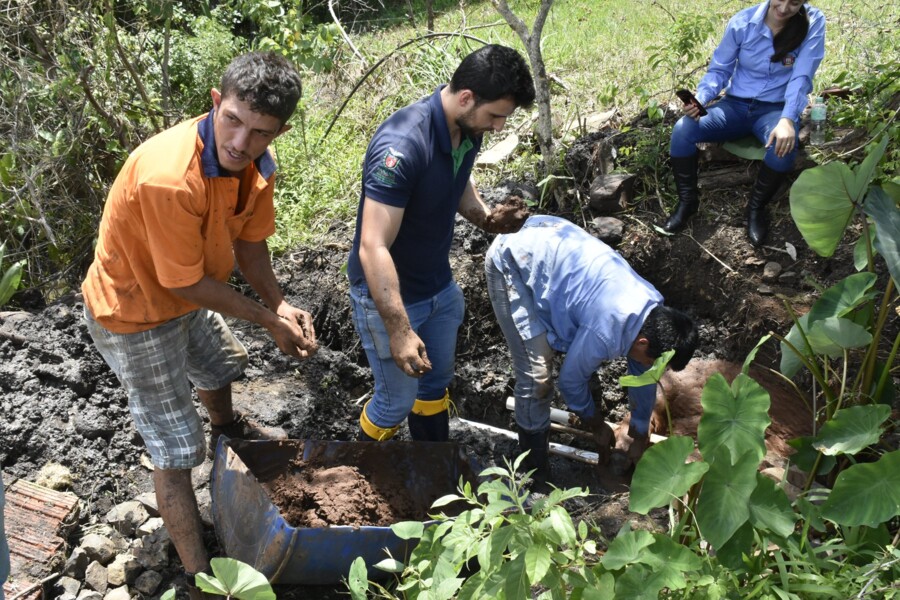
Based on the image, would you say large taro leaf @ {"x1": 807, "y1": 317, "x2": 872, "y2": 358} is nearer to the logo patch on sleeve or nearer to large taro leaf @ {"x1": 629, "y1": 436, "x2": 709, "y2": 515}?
large taro leaf @ {"x1": 629, "y1": 436, "x2": 709, "y2": 515}

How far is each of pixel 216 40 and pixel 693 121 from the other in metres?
4.09

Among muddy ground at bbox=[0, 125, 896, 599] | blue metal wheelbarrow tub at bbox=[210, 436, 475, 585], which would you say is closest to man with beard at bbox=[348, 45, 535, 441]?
blue metal wheelbarrow tub at bbox=[210, 436, 475, 585]

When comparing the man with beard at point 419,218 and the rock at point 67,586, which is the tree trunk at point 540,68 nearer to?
the man with beard at point 419,218

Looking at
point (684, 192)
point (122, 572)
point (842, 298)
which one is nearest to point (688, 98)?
point (684, 192)

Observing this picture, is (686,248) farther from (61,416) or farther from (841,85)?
(61,416)

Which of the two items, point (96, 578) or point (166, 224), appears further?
point (96, 578)

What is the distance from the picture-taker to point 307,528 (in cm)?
304

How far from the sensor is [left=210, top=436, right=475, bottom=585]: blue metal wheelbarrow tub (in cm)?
307

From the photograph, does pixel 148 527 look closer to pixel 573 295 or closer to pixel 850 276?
pixel 573 295

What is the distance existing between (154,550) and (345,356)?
5.30 ft

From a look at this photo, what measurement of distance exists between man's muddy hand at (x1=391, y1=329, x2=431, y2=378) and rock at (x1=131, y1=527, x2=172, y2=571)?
133 centimetres

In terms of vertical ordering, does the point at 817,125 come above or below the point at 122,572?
above

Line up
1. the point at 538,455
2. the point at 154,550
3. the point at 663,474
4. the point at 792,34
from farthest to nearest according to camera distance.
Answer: the point at 792,34 → the point at 538,455 → the point at 154,550 → the point at 663,474

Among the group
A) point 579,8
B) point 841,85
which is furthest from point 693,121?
point 579,8
